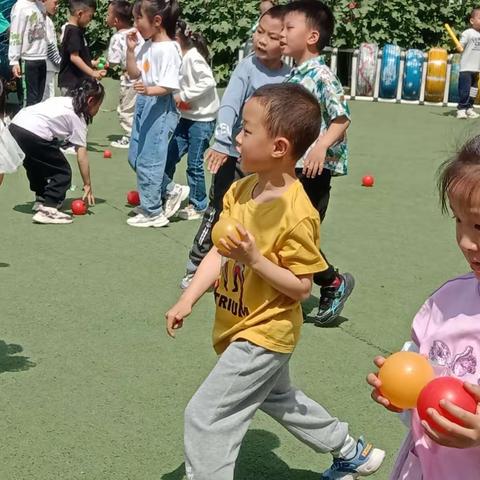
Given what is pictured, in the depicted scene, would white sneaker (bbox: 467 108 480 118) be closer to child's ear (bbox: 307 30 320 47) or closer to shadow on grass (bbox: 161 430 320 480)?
child's ear (bbox: 307 30 320 47)

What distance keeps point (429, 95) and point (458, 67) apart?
2.54ft

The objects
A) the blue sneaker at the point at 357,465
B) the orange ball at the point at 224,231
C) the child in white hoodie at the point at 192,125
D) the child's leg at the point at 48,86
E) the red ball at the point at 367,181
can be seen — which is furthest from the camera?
the child's leg at the point at 48,86

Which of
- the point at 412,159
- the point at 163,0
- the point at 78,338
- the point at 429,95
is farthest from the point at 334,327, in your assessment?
the point at 429,95

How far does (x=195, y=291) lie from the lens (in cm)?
310

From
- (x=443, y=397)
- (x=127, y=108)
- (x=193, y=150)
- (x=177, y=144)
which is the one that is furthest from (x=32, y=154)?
Answer: (x=443, y=397)

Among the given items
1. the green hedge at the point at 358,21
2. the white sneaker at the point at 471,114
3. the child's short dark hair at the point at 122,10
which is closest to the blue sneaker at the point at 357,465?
the child's short dark hair at the point at 122,10

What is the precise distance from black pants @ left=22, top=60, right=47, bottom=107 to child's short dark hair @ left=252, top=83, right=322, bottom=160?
323 inches

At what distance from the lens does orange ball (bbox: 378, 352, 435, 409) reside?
2078 millimetres

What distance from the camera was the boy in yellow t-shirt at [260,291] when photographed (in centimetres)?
296

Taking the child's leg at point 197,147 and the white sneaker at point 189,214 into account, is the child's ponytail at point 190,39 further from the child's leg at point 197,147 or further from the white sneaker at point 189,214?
the white sneaker at point 189,214

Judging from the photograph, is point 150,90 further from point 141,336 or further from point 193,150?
point 141,336

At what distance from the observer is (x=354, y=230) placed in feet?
24.5

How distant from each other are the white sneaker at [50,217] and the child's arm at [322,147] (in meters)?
3.24

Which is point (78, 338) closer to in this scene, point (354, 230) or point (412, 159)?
point (354, 230)
